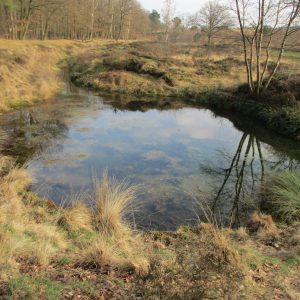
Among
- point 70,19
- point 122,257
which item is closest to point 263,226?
point 122,257

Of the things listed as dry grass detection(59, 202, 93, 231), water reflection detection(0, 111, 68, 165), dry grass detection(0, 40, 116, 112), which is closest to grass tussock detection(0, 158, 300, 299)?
dry grass detection(59, 202, 93, 231)

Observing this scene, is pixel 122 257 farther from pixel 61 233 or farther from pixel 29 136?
pixel 29 136

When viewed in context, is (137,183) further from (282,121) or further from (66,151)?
(282,121)

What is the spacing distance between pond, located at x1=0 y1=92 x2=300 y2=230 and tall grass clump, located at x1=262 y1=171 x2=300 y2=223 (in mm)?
428

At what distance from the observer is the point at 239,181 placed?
36.8ft

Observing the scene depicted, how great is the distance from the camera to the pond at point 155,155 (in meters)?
9.56

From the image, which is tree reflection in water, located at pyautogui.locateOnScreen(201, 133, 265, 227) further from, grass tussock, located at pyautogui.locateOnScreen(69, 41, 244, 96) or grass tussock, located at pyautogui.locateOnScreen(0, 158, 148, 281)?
grass tussock, located at pyautogui.locateOnScreen(69, 41, 244, 96)

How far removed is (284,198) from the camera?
9.08 metres

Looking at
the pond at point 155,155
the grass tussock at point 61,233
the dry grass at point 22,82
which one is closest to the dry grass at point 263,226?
the pond at point 155,155

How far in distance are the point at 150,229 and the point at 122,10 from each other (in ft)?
217

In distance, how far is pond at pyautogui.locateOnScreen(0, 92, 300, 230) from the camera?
9.56 meters

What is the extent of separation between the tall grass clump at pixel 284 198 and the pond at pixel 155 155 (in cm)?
43

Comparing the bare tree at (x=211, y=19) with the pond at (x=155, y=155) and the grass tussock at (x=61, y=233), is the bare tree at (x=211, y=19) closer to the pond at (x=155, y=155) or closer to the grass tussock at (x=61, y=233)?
the pond at (x=155, y=155)

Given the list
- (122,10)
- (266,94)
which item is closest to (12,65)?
(266,94)
